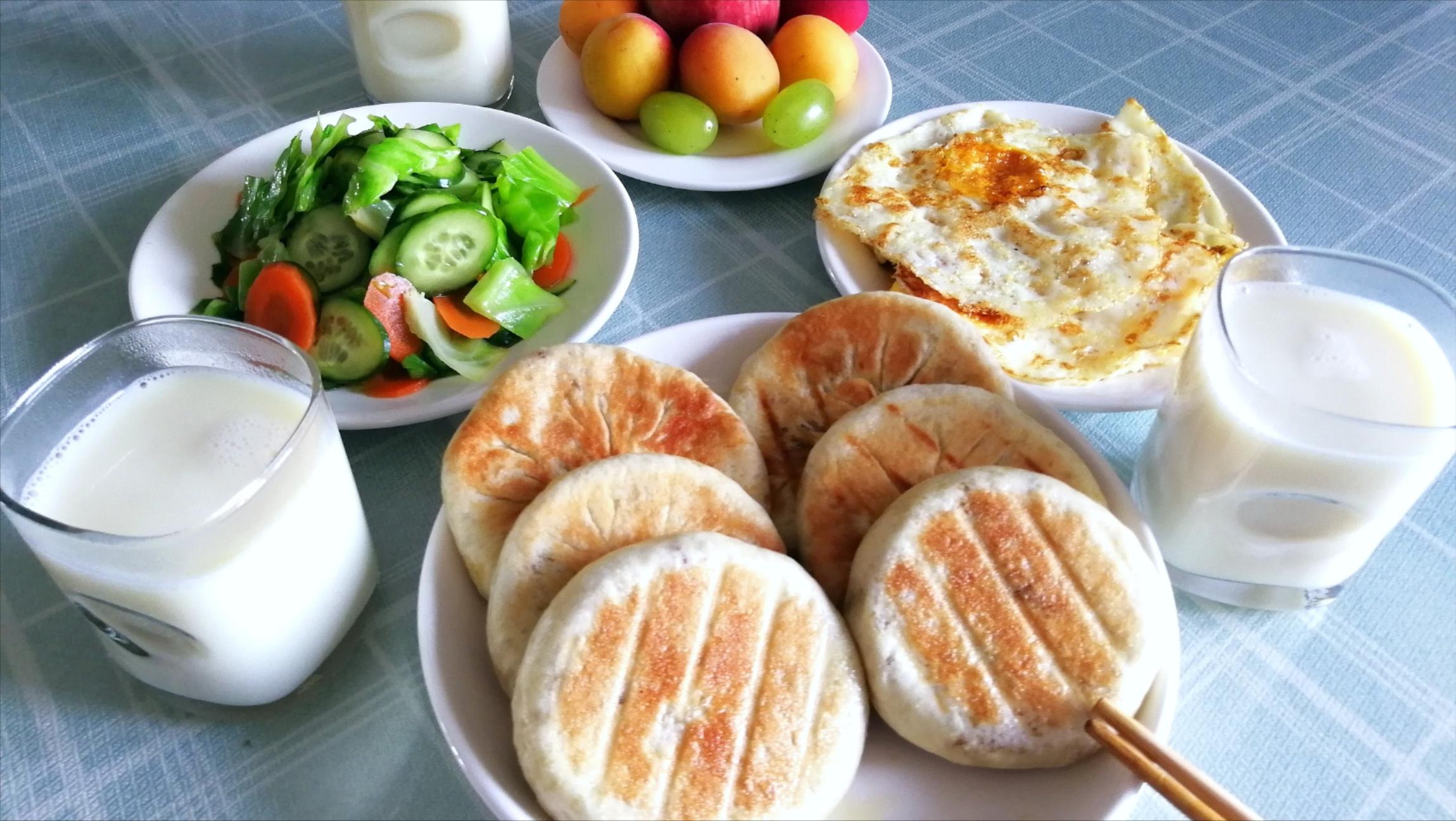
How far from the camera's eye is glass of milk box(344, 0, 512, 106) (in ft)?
5.95

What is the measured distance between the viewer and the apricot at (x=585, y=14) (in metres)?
1.94

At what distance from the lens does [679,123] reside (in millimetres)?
1779

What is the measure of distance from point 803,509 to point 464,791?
473 mm

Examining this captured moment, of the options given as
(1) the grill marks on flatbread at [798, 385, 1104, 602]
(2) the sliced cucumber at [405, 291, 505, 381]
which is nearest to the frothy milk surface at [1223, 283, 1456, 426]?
(1) the grill marks on flatbread at [798, 385, 1104, 602]

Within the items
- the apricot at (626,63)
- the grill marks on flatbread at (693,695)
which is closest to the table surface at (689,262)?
the apricot at (626,63)

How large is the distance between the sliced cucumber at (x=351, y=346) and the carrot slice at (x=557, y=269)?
0.28 m

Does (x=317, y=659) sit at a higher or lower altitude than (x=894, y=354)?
lower

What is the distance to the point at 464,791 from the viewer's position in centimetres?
107

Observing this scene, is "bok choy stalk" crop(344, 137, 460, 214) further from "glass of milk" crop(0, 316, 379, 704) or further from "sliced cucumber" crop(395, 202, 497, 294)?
"glass of milk" crop(0, 316, 379, 704)

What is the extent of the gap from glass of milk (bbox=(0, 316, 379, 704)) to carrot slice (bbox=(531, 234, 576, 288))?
1.96 ft

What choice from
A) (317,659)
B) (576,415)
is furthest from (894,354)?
Result: (317,659)

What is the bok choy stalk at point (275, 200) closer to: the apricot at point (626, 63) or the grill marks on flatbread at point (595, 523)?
the apricot at point (626, 63)

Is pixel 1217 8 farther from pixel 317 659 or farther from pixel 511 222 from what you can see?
pixel 317 659

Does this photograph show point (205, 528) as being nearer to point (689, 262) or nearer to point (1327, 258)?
point (689, 262)
